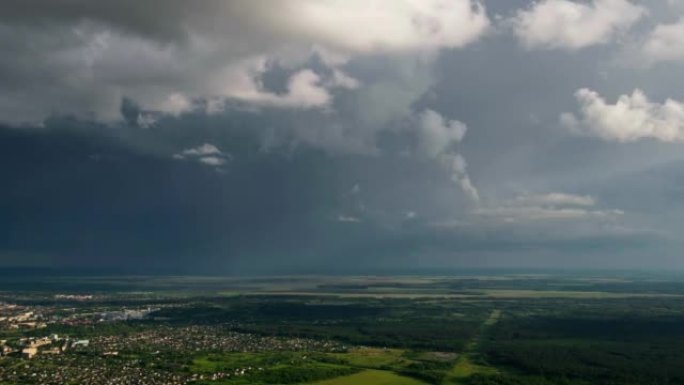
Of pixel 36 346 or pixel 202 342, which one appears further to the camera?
pixel 202 342

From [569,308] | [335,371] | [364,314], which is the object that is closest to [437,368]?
[335,371]

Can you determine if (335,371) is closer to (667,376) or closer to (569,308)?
(667,376)

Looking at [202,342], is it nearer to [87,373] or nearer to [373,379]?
[87,373]

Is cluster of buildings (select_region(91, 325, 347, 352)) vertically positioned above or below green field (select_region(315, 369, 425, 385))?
above

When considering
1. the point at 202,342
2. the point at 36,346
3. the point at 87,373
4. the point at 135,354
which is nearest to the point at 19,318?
the point at 36,346

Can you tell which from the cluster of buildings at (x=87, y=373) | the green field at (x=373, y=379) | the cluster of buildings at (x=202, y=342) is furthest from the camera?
the cluster of buildings at (x=202, y=342)

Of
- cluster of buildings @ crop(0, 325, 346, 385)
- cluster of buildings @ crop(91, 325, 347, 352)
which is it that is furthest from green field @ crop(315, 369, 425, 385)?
cluster of buildings @ crop(91, 325, 347, 352)

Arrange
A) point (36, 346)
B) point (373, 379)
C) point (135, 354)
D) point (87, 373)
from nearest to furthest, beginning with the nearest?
point (87, 373)
point (373, 379)
point (135, 354)
point (36, 346)

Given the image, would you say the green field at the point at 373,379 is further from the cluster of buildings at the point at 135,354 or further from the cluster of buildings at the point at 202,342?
the cluster of buildings at the point at 202,342

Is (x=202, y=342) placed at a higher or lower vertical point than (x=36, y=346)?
higher

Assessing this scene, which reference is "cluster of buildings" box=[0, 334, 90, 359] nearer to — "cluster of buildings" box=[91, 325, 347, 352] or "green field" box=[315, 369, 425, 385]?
"cluster of buildings" box=[91, 325, 347, 352]

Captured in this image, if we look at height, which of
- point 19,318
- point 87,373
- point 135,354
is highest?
point 19,318

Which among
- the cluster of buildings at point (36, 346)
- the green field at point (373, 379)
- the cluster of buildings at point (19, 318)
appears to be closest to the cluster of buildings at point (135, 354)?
the cluster of buildings at point (36, 346)
